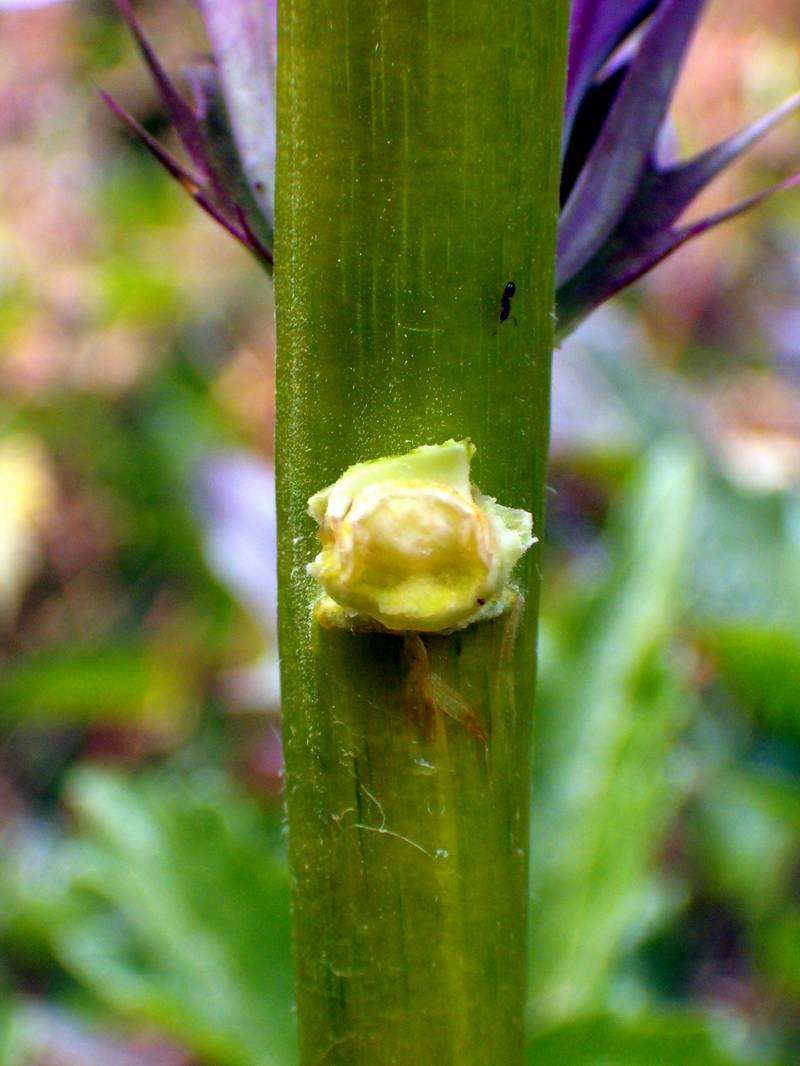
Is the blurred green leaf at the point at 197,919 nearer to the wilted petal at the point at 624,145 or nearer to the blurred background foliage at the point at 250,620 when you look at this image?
the blurred background foliage at the point at 250,620

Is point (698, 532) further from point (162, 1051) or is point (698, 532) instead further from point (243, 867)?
point (162, 1051)

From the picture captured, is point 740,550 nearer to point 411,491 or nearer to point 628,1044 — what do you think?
point 628,1044

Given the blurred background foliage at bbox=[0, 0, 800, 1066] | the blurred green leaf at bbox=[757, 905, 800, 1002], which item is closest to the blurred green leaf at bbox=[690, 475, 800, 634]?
the blurred background foliage at bbox=[0, 0, 800, 1066]

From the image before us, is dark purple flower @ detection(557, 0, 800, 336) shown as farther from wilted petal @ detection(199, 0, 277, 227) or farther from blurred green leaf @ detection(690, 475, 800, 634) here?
blurred green leaf @ detection(690, 475, 800, 634)

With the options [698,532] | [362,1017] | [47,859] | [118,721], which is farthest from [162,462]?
[362,1017]

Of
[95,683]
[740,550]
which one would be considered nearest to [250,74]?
[740,550]

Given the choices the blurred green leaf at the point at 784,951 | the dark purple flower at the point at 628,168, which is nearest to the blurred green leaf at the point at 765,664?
the blurred green leaf at the point at 784,951
